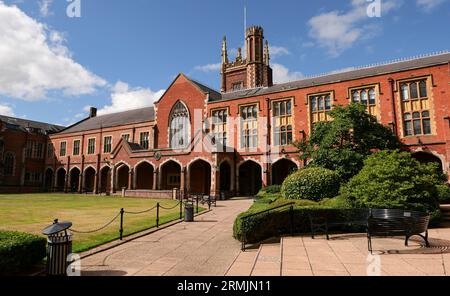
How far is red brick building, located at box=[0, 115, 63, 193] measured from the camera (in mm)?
45844

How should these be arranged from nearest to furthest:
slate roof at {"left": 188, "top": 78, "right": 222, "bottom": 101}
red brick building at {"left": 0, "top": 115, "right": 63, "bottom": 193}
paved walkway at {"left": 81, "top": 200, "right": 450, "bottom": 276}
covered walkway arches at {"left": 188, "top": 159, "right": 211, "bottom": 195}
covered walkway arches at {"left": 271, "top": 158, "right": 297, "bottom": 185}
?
paved walkway at {"left": 81, "top": 200, "right": 450, "bottom": 276}, covered walkway arches at {"left": 271, "top": 158, "right": 297, "bottom": 185}, covered walkway arches at {"left": 188, "top": 159, "right": 211, "bottom": 195}, slate roof at {"left": 188, "top": 78, "right": 222, "bottom": 101}, red brick building at {"left": 0, "top": 115, "right": 63, "bottom": 193}

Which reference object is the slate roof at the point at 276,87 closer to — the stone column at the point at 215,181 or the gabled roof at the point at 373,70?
the gabled roof at the point at 373,70

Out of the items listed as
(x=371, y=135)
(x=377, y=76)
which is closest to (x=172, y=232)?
(x=371, y=135)

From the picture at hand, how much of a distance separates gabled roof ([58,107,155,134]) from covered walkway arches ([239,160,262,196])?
16102 mm

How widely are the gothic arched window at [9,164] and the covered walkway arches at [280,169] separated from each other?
42.6 meters

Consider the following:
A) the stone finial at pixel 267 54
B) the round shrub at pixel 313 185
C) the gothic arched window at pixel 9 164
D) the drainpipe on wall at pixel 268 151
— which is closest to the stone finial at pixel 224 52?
the stone finial at pixel 267 54

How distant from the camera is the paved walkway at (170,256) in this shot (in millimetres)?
6480

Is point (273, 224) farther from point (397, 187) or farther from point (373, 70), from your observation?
point (373, 70)

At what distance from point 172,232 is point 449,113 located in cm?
2554

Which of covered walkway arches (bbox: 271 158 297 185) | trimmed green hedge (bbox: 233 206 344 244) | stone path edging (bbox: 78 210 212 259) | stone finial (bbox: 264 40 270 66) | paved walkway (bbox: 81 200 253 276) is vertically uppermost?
stone finial (bbox: 264 40 270 66)

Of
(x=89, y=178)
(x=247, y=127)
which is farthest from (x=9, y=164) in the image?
(x=247, y=127)

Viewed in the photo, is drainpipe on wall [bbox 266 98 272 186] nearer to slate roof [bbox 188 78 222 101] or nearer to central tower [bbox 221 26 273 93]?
slate roof [bbox 188 78 222 101]

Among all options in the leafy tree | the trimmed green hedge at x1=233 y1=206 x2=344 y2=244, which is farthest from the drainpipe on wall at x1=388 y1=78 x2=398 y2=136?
the trimmed green hedge at x1=233 y1=206 x2=344 y2=244
